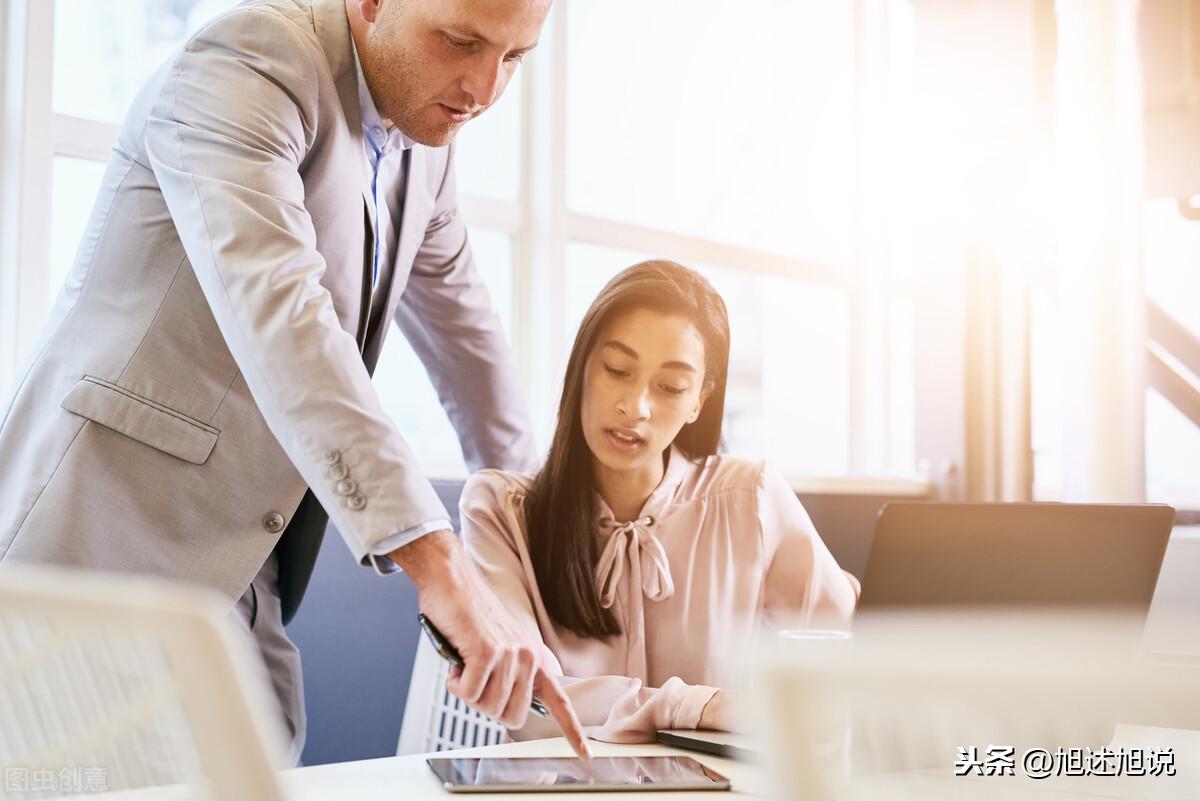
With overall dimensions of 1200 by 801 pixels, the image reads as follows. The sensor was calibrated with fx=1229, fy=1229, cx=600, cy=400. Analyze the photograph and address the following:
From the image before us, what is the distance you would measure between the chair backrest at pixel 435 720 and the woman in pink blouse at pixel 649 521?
0.33 ft

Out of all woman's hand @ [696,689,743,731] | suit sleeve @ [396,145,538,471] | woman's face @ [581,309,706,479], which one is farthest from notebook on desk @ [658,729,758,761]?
suit sleeve @ [396,145,538,471]

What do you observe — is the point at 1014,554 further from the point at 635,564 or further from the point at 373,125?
the point at 373,125

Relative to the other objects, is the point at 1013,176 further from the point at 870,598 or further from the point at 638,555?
the point at 870,598

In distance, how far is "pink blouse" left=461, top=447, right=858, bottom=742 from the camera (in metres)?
1.78

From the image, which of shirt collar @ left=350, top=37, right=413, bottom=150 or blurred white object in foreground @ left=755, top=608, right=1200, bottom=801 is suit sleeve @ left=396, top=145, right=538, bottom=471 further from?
blurred white object in foreground @ left=755, top=608, right=1200, bottom=801

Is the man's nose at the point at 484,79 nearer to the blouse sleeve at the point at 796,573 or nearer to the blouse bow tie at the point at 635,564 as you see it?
the blouse bow tie at the point at 635,564

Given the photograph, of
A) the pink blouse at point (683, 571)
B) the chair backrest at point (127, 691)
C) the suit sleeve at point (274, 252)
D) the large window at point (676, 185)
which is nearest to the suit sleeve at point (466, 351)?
the pink blouse at point (683, 571)

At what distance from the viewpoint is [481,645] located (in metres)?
1.01

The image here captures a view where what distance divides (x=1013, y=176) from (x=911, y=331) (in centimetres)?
77

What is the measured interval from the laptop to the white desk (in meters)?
0.22

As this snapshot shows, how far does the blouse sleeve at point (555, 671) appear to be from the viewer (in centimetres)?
138

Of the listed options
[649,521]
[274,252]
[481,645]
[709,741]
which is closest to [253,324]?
[274,252]

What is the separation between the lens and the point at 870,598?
3.94 feet

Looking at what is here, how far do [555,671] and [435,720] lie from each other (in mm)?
349
